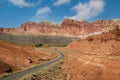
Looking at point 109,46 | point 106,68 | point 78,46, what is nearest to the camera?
point 106,68

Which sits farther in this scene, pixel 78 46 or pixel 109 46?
pixel 78 46

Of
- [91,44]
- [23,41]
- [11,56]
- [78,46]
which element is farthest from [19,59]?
[23,41]

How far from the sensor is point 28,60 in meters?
63.3

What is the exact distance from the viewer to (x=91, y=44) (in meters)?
138

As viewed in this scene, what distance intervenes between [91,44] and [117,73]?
90997 mm

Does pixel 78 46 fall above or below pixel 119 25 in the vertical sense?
below

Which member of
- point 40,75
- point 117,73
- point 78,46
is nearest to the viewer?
point 40,75

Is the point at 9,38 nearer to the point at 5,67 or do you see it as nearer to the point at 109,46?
the point at 109,46

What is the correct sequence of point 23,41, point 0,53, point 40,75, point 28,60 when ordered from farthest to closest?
point 23,41
point 28,60
point 0,53
point 40,75

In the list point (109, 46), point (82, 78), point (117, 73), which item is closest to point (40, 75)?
point (82, 78)

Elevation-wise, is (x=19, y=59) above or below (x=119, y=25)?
below

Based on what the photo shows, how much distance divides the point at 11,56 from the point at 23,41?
13814 cm

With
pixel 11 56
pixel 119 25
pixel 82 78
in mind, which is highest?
pixel 119 25

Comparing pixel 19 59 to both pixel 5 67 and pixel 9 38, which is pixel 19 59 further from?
pixel 9 38
